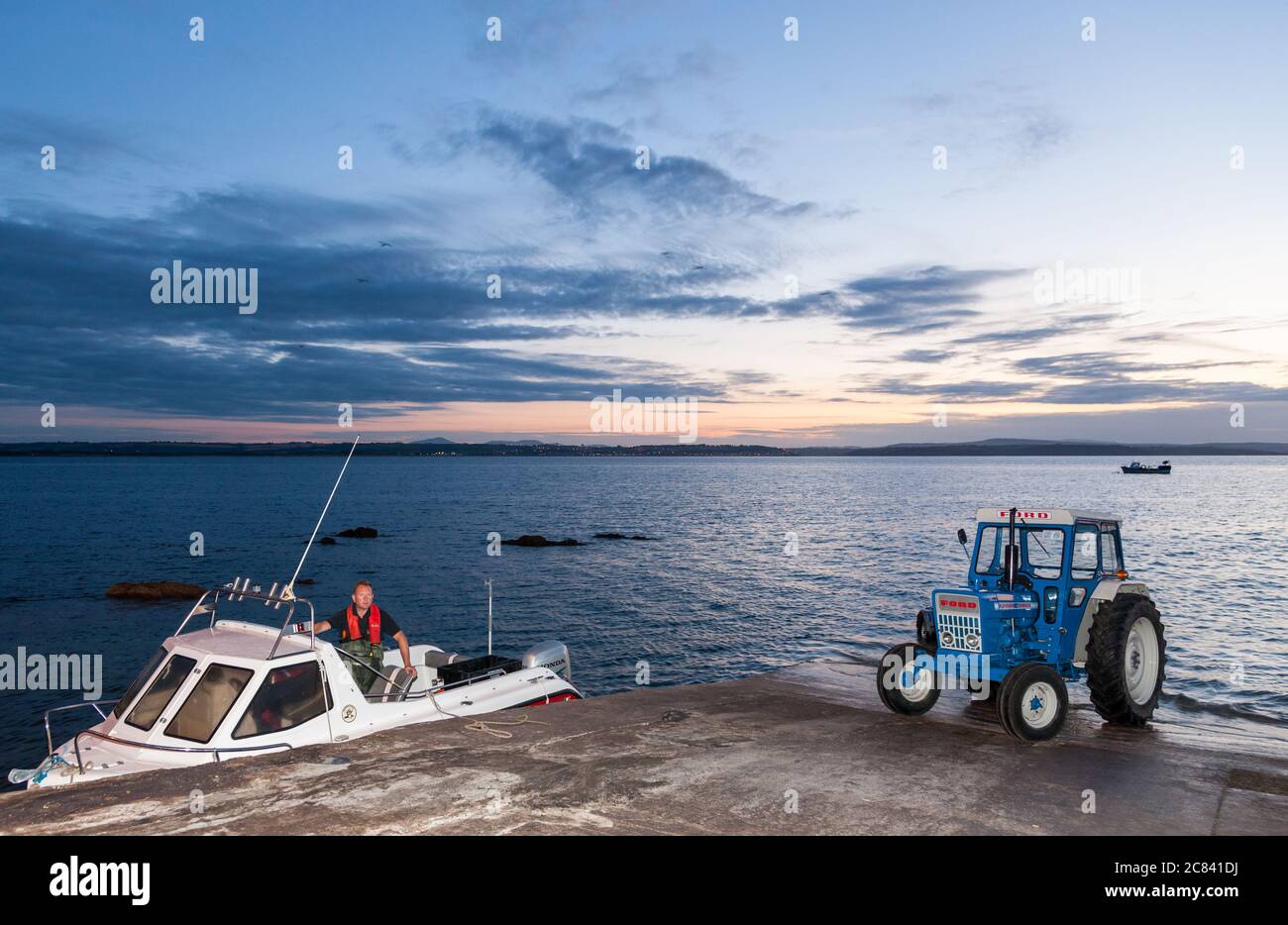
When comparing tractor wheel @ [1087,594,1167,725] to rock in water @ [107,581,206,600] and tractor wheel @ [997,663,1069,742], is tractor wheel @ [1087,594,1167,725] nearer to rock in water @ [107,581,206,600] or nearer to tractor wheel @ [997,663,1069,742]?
tractor wheel @ [997,663,1069,742]

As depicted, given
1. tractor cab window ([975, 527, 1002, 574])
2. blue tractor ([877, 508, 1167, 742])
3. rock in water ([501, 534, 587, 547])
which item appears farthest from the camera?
rock in water ([501, 534, 587, 547])

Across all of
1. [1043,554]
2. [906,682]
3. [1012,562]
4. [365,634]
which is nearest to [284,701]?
[365,634]

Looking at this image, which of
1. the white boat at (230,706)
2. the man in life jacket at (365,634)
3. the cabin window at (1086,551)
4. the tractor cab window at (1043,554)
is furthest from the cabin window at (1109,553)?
the man in life jacket at (365,634)

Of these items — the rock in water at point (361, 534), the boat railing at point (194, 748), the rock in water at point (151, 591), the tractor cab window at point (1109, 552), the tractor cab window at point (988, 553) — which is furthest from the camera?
the rock in water at point (361, 534)

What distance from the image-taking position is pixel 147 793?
743cm

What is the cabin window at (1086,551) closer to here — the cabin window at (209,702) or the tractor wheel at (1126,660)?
the tractor wheel at (1126,660)

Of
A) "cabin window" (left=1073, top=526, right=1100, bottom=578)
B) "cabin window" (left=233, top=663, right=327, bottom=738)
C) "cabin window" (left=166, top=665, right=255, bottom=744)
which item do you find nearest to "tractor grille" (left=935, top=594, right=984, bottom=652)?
"cabin window" (left=1073, top=526, right=1100, bottom=578)

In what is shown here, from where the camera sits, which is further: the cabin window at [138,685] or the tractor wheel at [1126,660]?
the tractor wheel at [1126,660]

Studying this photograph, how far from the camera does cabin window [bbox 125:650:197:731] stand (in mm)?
9070

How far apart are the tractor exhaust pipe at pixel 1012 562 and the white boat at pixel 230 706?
320 inches

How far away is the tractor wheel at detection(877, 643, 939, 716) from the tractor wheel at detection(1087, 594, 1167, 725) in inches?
83.6

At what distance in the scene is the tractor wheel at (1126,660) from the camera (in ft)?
35.4

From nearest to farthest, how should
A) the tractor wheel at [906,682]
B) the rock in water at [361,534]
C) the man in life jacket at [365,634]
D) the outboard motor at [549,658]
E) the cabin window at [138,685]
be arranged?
the cabin window at [138,685] → the man in life jacket at [365,634] → the tractor wheel at [906,682] → the outboard motor at [549,658] → the rock in water at [361,534]
